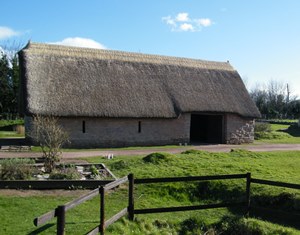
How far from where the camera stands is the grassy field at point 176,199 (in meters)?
8.50

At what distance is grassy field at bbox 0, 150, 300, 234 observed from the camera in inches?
335

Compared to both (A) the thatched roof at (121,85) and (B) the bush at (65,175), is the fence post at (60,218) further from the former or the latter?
(A) the thatched roof at (121,85)

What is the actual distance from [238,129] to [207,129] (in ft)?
8.57

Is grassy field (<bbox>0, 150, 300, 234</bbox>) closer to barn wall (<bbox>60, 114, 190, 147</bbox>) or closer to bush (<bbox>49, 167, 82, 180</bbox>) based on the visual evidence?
bush (<bbox>49, 167, 82, 180</bbox>)

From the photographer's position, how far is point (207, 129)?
29516 millimetres

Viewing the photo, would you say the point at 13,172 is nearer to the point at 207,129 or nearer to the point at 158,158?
the point at 158,158

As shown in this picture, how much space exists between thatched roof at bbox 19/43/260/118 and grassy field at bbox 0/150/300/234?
6254 mm

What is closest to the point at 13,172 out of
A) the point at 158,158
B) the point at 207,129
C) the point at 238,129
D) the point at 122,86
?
the point at 158,158

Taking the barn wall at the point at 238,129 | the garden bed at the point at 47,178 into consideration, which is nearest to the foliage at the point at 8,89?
the barn wall at the point at 238,129

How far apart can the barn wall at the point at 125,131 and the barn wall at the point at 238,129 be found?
3.28m

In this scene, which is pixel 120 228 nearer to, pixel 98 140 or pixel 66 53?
pixel 98 140

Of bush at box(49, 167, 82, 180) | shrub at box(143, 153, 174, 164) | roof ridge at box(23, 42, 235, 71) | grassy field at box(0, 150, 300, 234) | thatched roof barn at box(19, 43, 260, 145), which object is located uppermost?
roof ridge at box(23, 42, 235, 71)

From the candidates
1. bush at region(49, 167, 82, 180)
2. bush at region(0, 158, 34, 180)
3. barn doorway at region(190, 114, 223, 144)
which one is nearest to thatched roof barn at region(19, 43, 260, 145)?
barn doorway at region(190, 114, 223, 144)

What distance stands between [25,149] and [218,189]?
11697 millimetres
